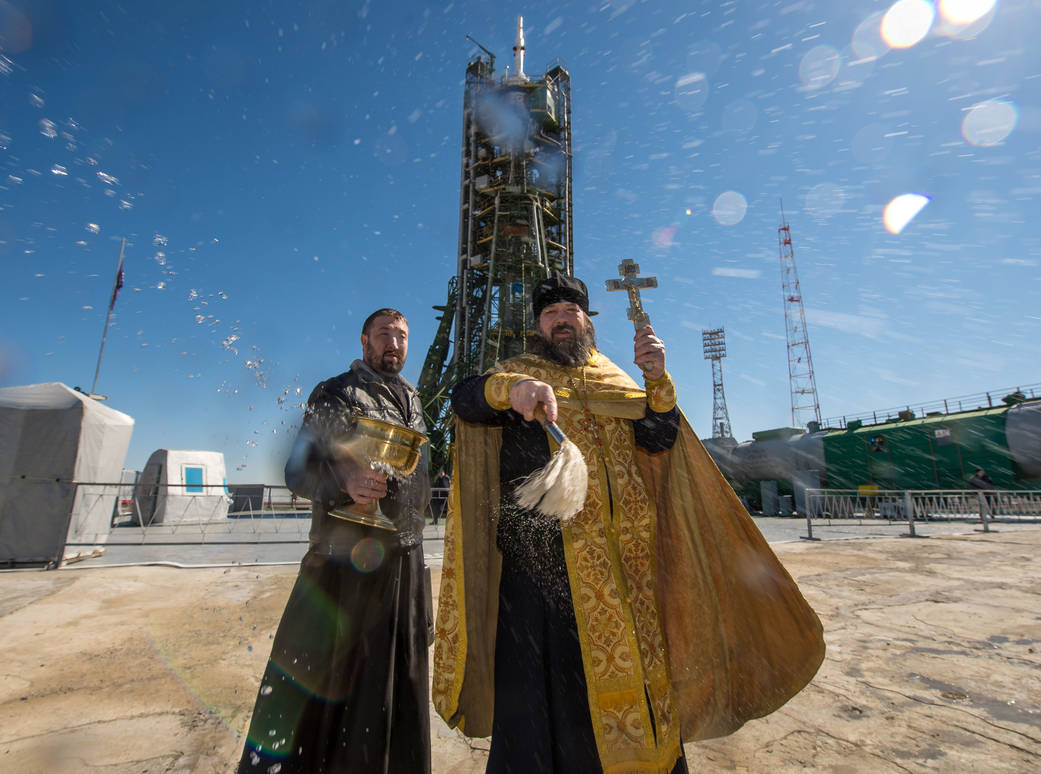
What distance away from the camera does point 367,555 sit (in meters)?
2.15

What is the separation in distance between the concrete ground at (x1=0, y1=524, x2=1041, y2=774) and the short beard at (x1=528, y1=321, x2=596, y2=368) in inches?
85.9

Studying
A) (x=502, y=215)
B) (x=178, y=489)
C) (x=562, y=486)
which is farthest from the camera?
(x=502, y=215)

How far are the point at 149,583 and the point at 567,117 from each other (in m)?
30.5

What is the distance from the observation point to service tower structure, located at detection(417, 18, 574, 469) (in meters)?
24.4

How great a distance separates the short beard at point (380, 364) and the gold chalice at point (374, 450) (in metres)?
0.61

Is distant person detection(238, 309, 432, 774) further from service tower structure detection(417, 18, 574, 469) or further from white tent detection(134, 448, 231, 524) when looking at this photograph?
service tower structure detection(417, 18, 574, 469)

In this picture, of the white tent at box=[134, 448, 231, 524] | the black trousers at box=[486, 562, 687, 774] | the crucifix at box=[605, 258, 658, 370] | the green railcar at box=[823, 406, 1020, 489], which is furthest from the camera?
the green railcar at box=[823, 406, 1020, 489]

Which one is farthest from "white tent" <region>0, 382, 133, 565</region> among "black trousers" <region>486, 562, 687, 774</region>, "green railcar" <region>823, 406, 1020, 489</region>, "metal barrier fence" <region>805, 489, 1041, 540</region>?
"green railcar" <region>823, 406, 1020, 489</region>

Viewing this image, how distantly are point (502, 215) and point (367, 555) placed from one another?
2519 cm

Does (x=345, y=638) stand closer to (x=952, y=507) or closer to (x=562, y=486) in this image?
(x=562, y=486)

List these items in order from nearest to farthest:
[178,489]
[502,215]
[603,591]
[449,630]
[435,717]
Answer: [603,591] < [449,630] < [435,717] < [178,489] < [502,215]

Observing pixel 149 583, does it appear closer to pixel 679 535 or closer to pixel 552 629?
pixel 552 629

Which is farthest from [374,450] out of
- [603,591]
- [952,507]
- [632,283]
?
[952,507]

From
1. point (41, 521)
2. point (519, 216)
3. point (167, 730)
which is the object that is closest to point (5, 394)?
point (41, 521)
